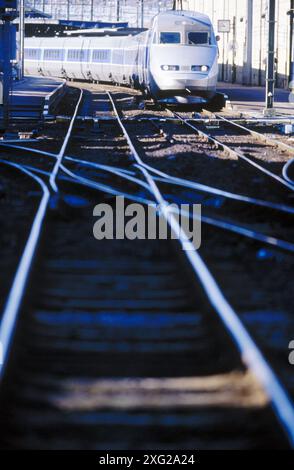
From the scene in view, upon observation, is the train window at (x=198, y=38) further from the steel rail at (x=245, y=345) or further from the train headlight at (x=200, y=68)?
the steel rail at (x=245, y=345)

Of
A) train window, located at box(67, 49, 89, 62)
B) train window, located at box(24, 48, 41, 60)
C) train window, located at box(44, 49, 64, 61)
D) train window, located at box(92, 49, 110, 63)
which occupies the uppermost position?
train window, located at box(24, 48, 41, 60)

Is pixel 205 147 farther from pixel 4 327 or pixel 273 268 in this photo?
pixel 4 327

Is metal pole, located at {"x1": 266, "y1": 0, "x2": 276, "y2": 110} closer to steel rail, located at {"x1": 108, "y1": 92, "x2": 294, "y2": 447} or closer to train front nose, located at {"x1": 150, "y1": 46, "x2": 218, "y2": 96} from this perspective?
train front nose, located at {"x1": 150, "y1": 46, "x2": 218, "y2": 96}

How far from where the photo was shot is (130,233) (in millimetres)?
7531

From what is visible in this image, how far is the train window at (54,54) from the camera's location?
1994 inches

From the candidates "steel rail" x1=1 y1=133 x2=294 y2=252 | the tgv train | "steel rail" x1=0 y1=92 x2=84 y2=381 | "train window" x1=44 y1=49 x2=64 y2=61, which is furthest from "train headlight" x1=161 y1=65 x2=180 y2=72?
"train window" x1=44 y1=49 x2=64 y2=61

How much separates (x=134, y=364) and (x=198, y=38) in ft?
74.4

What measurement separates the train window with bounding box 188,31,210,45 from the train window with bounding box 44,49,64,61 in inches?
1011

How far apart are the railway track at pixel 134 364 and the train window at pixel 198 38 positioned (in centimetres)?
1994

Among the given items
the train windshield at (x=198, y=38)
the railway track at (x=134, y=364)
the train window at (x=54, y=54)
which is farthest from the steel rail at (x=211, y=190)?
the train window at (x=54, y=54)

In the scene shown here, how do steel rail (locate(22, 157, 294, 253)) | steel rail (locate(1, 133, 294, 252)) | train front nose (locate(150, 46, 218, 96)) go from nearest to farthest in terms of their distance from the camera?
steel rail (locate(22, 157, 294, 253)), steel rail (locate(1, 133, 294, 252)), train front nose (locate(150, 46, 218, 96))

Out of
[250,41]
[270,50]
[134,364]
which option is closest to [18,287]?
[134,364]

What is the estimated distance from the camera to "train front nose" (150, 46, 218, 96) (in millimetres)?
25328
